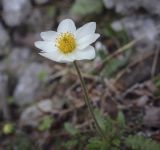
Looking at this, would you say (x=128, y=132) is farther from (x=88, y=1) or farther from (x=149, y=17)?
(x=88, y=1)

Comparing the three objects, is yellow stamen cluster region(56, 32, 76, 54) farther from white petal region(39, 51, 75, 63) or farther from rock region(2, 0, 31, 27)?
rock region(2, 0, 31, 27)

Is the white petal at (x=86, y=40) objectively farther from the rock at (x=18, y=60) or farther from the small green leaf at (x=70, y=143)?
the rock at (x=18, y=60)

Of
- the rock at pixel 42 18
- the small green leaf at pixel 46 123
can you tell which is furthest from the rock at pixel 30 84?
the rock at pixel 42 18

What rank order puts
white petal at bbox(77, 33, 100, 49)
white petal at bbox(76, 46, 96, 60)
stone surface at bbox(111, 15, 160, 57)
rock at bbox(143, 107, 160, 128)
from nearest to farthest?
white petal at bbox(76, 46, 96, 60) < white petal at bbox(77, 33, 100, 49) < rock at bbox(143, 107, 160, 128) < stone surface at bbox(111, 15, 160, 57)

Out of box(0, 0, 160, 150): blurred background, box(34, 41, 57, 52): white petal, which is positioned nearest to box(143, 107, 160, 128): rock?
box(0, 0, 160, 150): blurred background

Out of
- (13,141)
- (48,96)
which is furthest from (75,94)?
(13,141)

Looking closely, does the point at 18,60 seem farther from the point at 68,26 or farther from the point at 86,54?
the point at 86,54
